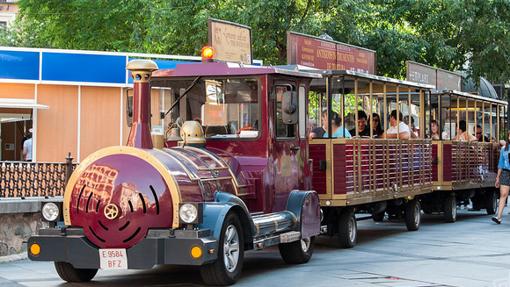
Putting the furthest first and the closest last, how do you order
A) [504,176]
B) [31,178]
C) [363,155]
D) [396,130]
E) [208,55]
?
[504,176] → [396,130] → [363,155] → [31,178] → [208,55]

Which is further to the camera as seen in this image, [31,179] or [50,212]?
[31,179]

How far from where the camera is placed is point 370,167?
14.7 meters

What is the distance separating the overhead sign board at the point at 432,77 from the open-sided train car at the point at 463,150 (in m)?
0.54

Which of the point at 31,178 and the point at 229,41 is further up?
the point at 229,41

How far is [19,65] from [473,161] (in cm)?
1112

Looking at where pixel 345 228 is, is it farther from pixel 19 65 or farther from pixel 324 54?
pixel 19 65

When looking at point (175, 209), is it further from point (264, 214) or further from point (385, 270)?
point (385, 270)

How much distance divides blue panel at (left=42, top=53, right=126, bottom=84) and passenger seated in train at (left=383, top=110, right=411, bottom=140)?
9291 millimetres

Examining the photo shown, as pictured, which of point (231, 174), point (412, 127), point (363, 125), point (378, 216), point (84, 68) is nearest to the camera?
point (231, 174)

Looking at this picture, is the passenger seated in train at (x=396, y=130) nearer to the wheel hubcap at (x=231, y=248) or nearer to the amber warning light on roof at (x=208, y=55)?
the amber warning light on roof at (x=208, y=55)

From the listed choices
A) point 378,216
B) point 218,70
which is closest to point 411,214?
point 378,216

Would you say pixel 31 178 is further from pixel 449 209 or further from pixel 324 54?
pixel 449 209

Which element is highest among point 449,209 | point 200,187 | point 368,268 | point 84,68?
point 84,68

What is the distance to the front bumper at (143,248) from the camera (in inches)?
364
